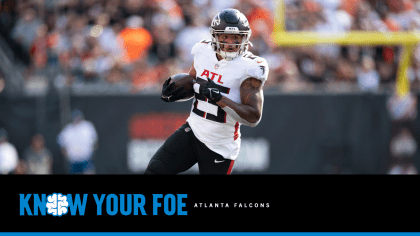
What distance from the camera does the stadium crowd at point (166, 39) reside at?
8492mm

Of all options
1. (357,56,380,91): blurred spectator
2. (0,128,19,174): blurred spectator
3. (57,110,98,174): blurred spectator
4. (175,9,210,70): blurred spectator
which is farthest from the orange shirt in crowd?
(357,56,380,91): blurred spectator

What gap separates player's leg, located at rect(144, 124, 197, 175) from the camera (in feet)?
15.4

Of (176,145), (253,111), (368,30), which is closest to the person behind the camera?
(253,111)

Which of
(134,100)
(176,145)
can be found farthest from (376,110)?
(176,145)

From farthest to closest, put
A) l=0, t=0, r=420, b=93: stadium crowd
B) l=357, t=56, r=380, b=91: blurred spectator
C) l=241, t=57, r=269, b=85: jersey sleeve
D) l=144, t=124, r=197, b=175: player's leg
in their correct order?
l=357, t=56, r=380, b=91: blurred spectator
l=0, t=0, r=420, b=93: stadium crowd
l=144, t=124, r=197, b=175: player's leg
l=241, t=57, r=269, b=85: jersey sleeve

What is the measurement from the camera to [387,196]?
5039 millimetres

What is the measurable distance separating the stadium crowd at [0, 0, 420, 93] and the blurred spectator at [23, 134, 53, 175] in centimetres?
97

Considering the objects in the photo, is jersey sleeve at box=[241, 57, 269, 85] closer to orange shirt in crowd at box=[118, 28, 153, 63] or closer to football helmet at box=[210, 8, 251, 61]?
football helmet at box=[210, 8, 251, 61]

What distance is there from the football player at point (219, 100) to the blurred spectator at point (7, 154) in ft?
15.3

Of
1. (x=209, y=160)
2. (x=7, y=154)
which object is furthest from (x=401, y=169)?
(x=7, y=154)

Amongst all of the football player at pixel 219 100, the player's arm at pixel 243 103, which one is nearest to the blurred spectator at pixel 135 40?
the football player at pixel 219 100

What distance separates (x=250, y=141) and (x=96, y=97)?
2.66 meters

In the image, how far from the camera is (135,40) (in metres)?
8.80

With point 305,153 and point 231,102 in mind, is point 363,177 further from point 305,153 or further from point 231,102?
point 305,153
